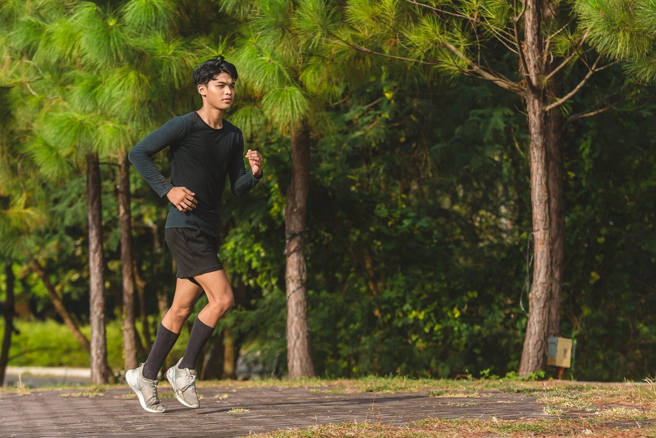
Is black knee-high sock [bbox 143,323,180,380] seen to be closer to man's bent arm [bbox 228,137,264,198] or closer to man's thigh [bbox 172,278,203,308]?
man's thigh [bbox 172,278,203,308]

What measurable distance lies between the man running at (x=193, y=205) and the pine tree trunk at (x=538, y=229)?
145 inches

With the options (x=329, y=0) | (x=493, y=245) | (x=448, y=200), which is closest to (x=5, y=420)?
(x=329, y=0)

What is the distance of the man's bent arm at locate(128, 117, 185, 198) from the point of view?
14.2 feet

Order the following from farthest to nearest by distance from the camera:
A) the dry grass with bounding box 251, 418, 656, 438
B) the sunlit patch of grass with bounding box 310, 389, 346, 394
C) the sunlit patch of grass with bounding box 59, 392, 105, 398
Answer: the sunlit patch of grass with bounding box 59, 392, 105, 398 → the sunlit patch of grass with bounding box 310, 389, 346, 394 → the dry grass with bounding box 251, 418, 656, 438

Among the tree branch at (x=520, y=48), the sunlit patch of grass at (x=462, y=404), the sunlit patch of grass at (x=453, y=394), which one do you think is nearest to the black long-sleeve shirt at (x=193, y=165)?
the sunlit patch of grass at (x=462, y=404)

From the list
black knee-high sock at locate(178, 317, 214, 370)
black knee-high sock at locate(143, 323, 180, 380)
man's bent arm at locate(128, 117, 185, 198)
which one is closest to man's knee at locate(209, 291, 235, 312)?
black knee-high sock at locate(178, 317, 214, 370)

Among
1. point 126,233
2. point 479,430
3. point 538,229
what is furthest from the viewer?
point 126,233

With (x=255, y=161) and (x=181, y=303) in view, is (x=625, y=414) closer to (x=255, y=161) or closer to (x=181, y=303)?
(x=255, y=161)

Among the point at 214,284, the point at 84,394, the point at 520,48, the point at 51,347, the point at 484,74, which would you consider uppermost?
the point at 520,48

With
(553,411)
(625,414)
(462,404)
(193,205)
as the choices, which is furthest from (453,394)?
(193,205)

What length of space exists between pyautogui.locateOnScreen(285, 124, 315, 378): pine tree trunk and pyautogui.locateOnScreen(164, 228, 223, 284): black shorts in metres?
3.98

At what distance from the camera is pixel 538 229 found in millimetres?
7352

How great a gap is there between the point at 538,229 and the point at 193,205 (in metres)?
4.09

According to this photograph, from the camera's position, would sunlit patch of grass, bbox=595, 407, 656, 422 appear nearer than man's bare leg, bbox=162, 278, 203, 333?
Yes
